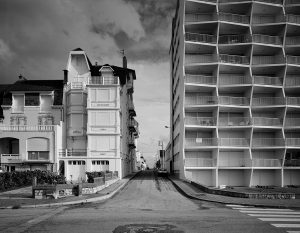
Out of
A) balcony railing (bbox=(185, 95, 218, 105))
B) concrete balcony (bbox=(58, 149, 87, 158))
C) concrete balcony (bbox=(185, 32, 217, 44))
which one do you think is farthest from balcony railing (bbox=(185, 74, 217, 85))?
concrete balcony (bbox=(58, 149, 87, 158))

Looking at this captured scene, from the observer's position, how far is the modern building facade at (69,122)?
40.2m

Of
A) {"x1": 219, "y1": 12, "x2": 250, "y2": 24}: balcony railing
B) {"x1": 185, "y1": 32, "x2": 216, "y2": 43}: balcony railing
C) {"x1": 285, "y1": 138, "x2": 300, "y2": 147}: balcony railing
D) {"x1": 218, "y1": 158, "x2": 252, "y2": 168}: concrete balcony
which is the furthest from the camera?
{"x1": 219, "y1": 12, "x2": 250, "y2": 24}: balcony railing

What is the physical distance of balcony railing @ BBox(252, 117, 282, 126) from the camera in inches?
1602

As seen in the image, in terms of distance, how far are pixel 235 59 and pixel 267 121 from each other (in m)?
9.41

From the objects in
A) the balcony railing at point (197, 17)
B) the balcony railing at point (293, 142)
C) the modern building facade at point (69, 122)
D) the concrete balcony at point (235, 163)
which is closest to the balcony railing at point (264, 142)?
the balcony railing at point (293, 142)

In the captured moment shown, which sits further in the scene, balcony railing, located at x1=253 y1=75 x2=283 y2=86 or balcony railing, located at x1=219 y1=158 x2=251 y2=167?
balcony railing, located at x1=253 y1=75 x2=283 y2=86

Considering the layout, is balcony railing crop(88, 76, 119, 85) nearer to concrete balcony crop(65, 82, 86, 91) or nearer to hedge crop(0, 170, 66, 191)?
concrete balcony crop(65, 82, 86, 91)

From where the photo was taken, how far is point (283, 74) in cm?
4150

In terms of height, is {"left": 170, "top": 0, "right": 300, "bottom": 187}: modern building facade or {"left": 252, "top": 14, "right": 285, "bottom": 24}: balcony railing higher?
{"left": 252, "top": 14, "right": 285, "bottom": 24}: balcony railing

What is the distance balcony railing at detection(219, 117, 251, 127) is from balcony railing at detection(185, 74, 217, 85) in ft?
17.0

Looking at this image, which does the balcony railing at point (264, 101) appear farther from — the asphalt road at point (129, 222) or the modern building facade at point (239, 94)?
the asphalt road at point (129, 222)

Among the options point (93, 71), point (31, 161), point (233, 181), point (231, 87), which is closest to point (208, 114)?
point (231, 87)

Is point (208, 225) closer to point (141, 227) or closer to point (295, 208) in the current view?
point (141, 227)

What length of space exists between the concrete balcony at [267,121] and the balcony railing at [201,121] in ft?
18.3
